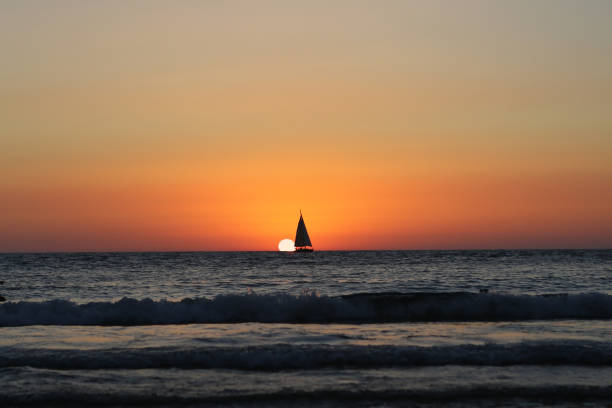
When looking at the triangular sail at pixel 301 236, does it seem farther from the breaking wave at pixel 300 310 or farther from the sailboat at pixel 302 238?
the breaking wave at pixel 300 310

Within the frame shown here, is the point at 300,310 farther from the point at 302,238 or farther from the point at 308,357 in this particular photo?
the point at 302,238

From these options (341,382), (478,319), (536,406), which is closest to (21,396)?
(341,382)

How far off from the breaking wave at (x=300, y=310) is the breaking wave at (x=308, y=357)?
19.7ft

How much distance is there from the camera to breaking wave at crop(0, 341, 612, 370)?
11.4 m

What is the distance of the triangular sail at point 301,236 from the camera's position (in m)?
132

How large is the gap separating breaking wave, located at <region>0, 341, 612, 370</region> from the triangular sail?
392ft

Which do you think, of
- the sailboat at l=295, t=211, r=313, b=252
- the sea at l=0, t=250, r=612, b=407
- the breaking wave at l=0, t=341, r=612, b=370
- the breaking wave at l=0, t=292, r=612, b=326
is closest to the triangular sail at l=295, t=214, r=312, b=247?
the sailboat at l=295, t=211, r=313, b=252

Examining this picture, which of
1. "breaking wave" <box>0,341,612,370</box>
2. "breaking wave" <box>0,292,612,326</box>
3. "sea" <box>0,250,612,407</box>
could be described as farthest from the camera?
"breaking wave" <box>0,292,612,326</box>

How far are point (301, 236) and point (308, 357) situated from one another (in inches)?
4762

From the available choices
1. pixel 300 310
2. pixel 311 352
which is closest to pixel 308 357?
pixel 311 352

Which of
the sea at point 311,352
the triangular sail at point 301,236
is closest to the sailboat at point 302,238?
the triangular sail at point 301,236

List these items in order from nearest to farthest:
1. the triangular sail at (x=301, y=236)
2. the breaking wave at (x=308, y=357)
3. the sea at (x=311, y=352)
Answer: the sea at (x=311, y=352)
the breaking wave at (x=308, y=357)
the triangular sail at (x=301, y=236)

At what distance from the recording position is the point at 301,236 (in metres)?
133

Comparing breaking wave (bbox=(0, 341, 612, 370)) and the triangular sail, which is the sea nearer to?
breaking wave (bbox=(0, 341, 612, 370))
